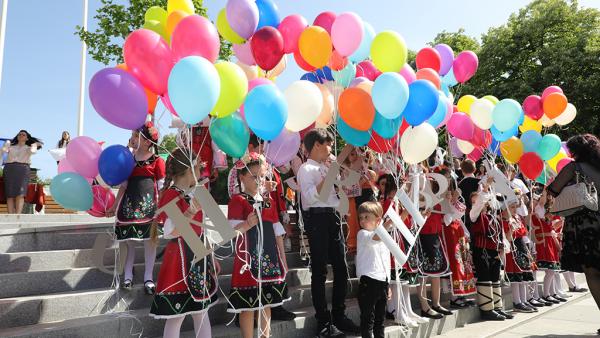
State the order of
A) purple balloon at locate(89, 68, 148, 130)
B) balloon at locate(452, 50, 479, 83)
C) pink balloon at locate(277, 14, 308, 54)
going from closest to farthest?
purple balloon at locate(89, 68, 148, 130), pink balloon at locate(277, 14, 308, 54), balloon at locate(452, 50, 479, 83)

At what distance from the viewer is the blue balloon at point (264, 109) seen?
3227mm

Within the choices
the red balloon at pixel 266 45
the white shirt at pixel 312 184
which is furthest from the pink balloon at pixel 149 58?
the white shirt at pixel 312 184

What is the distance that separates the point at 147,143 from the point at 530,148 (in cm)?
460

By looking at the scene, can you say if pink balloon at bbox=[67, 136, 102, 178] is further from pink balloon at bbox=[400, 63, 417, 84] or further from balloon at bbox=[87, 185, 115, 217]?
pink balloon at bbox=[400, 63, 417, 84]

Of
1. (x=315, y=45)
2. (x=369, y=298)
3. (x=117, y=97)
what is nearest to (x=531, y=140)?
(x=315, y=45)

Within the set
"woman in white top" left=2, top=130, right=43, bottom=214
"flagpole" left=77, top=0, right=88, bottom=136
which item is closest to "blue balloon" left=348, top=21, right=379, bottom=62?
"woman in white top" left=2, top=130, right=43, bottom=214

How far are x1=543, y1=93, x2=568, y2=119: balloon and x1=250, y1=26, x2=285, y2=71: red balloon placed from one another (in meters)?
3.93

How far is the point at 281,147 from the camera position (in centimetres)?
399

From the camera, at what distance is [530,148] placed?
228 inches

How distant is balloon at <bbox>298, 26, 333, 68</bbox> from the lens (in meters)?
4.25

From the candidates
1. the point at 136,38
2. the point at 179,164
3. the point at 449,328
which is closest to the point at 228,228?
the point at 179,164

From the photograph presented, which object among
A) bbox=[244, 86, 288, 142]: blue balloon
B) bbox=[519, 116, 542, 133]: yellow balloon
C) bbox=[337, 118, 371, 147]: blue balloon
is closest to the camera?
bbox=[244, 86, 288, 142]: blue balloon

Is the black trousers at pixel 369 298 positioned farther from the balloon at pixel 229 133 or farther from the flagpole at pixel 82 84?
the flagpole at pixel 82 84

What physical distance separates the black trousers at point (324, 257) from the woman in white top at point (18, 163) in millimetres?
5847
